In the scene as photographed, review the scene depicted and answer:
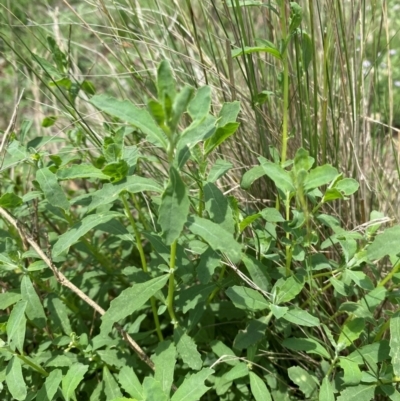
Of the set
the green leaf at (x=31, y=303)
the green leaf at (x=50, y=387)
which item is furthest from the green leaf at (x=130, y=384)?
the green leaf at (x=31, y=303)

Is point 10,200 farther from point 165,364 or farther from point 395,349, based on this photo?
point 395,349

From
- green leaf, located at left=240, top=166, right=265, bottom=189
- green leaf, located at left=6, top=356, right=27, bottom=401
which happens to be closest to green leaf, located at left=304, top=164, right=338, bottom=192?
green leaf, located at left=240, top=166, right=265, bottom=189

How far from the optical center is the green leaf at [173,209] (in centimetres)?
86

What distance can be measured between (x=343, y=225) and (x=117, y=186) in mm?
837

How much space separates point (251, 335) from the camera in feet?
3.80

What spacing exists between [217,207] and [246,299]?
24 centimetres

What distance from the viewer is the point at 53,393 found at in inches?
43.6

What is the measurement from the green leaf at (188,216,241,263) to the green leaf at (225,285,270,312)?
20 centimetres

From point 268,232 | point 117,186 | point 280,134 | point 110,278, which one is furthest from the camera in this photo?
point 110,278

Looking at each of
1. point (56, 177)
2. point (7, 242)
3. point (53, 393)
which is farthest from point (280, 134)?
point (53, 393)

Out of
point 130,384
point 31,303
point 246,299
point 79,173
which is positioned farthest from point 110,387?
point 79,173

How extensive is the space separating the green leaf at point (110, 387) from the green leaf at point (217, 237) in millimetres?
516

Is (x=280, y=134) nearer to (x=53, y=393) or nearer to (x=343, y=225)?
(x=343, y=225)

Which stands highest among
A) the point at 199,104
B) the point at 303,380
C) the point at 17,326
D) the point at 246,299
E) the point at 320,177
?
the point at 199,104
